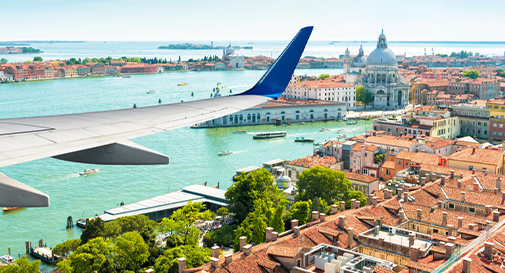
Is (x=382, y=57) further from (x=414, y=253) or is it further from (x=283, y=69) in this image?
(x=283, y=69)

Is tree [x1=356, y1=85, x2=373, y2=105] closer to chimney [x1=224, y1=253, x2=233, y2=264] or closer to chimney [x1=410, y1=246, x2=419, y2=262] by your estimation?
chimney [x1=410, y1=246, x2=419, y2=262]

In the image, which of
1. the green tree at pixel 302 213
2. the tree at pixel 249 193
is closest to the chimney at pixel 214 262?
the green tree at pixel 302 213

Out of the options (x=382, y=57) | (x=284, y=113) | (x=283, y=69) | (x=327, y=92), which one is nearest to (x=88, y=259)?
(x=283, y=69)

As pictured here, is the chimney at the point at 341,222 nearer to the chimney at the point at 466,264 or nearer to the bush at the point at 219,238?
the chimney at the point at 466,264

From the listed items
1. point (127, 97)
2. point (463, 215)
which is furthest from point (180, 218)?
point (127, 97)

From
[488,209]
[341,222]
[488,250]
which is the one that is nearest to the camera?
[488,250]

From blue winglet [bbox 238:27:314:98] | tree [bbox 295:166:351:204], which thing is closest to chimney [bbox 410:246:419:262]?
blue winglet [bbox 238:27:314:98]

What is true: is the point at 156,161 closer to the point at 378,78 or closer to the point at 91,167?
the point at 91,167
